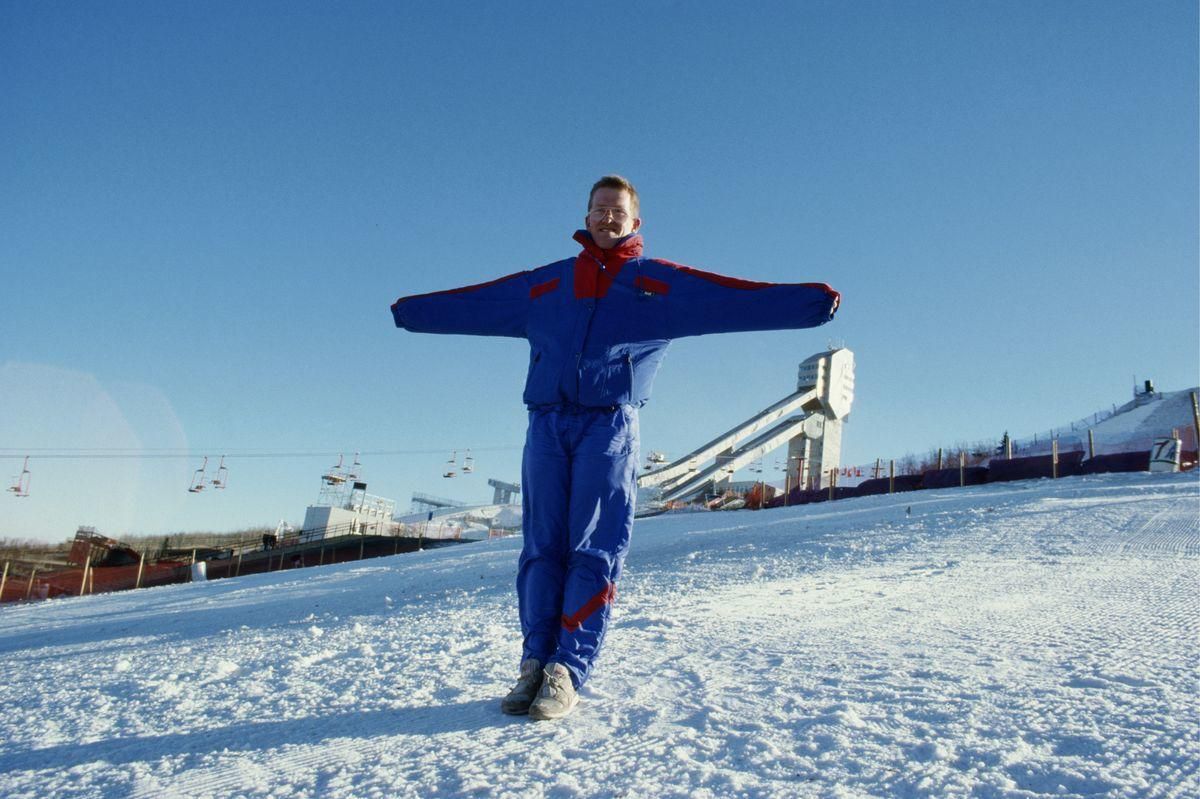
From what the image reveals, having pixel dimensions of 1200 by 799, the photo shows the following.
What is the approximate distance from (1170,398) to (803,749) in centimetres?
7191

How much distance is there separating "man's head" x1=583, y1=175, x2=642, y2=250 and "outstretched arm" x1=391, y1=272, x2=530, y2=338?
0.99 feet

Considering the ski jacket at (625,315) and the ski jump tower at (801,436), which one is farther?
the ski jump tower at (801,436)

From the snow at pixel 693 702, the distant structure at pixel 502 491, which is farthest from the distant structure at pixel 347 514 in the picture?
the snow at pixel 693 702

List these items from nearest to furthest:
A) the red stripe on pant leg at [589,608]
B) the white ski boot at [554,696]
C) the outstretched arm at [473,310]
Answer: the white ski boot at [554,696] < the red stripe on pant leg at [589,608] < the outstretched arm at [473,310]

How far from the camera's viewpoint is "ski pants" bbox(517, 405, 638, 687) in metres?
2.16

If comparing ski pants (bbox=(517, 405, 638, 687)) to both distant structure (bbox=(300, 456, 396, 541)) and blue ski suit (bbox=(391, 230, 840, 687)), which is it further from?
distant structure (bbox=(300, 456, 396, 541))

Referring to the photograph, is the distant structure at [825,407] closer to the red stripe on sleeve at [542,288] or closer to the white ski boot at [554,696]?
the red stripe on sleeve at [542,288]

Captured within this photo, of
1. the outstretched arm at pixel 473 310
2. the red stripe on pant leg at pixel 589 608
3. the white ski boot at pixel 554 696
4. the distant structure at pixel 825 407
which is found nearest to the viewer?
the white ski boot at pixel 554 696

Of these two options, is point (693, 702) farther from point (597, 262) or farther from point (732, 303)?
point (597, 262)

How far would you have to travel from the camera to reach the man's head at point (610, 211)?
2.46m

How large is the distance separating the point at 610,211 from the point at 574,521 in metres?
1.02

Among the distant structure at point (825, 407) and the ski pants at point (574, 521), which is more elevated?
the distant structure at point (825, 407)

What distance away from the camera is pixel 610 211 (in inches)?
97.3

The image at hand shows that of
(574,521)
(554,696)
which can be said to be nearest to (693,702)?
(554,696)
